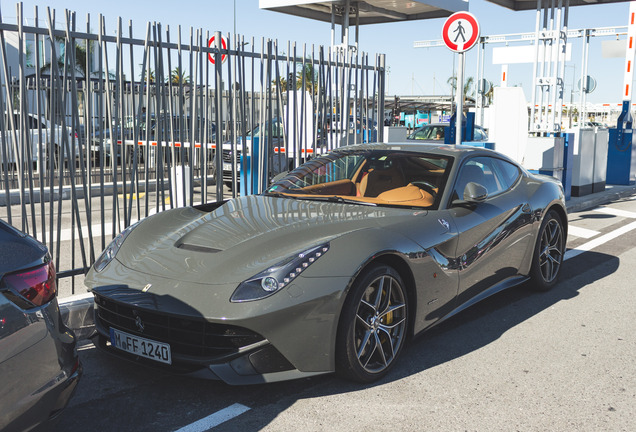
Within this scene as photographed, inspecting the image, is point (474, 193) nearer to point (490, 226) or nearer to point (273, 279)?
point (490, 226)

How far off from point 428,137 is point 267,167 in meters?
12.1

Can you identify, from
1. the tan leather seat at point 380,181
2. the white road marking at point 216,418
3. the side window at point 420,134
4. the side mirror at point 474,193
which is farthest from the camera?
the side window at point 420,134

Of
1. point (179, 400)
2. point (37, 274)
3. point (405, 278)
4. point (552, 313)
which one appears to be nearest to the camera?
point (37, 274)

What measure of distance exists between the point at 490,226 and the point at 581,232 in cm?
493

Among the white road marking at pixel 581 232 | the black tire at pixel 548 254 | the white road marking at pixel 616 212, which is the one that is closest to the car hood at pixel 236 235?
the black tire at pixel 548 254

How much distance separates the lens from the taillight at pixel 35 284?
96.4 inches

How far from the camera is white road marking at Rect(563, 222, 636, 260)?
757cm

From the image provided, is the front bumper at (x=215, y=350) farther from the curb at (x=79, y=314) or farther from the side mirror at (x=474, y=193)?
the side mirror at (x=474, y=193)

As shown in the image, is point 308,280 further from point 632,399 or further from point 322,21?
point 322,21

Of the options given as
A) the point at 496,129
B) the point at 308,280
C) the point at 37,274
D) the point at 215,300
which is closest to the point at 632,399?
the point at 308,280

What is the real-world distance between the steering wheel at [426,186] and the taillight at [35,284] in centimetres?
272

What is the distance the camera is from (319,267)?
137 inches

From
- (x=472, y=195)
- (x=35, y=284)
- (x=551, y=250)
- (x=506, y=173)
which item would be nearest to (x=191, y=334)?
(x=35, y=284)

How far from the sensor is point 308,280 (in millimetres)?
3406
